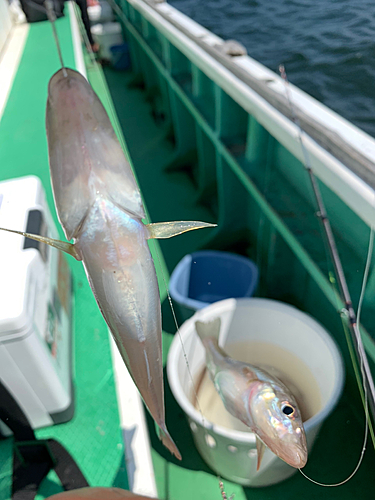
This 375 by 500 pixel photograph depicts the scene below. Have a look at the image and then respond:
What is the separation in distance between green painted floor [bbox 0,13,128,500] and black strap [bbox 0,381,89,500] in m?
0.05

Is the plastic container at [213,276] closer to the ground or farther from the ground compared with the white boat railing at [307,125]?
closer to the ground

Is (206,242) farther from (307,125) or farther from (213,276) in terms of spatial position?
(307,125)

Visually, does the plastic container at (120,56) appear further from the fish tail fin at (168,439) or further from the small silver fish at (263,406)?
the fish tail fin at (168,439)

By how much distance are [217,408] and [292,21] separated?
224 cm

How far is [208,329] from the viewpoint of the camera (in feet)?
5.24

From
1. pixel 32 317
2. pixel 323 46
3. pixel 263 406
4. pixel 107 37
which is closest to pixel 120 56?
pixel 107 37

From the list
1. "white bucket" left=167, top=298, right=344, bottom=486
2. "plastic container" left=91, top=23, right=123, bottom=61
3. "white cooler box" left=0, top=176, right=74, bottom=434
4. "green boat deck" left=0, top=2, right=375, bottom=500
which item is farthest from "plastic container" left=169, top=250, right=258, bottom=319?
"plastic container" left=91, top=23, right=123, bottom=61

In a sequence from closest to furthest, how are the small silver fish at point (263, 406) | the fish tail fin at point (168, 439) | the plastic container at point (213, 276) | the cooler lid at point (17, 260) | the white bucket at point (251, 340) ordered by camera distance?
the fish tail fin at point (168, 439) → the small silver fish at point (263, 406) → the cooler lid at point (17, 260) → the white bucket at point (251, 340) → the plastic container at point (213, 276)

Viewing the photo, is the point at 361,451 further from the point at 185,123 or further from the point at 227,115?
the point at 185,123

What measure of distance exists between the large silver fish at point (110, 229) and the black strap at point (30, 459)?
896 millimetres

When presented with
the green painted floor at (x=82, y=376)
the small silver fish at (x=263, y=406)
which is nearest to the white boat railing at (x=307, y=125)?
the small silver fish at (x=263, y=406)

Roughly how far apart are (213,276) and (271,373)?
0.90 meters

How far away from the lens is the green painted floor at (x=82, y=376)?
4.61ft

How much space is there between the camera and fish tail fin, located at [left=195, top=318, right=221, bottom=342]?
5.10 ft
